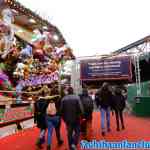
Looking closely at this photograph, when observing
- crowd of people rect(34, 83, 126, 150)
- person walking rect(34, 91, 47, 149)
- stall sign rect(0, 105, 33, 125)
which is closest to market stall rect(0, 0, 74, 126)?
stall sign rect(0, 105, 33, 125)

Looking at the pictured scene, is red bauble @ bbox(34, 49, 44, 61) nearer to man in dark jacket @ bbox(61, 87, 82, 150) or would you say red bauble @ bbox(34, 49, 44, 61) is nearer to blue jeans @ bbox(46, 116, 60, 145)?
A: blue jeans @ bbox(46, 116, 60, 145)

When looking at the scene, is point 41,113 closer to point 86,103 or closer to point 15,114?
point 86,103

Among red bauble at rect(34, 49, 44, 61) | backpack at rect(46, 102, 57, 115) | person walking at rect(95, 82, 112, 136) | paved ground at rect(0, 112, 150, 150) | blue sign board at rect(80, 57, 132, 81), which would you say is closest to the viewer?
backpack at rect(46, 102, 57, 115)

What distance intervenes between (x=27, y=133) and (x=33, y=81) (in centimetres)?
801

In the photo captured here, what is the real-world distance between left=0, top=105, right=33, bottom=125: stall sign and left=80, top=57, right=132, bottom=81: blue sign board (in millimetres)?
4028

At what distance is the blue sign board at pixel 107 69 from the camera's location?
590 inches

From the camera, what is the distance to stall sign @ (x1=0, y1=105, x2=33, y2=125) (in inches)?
432

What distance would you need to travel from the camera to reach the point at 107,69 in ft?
50.2

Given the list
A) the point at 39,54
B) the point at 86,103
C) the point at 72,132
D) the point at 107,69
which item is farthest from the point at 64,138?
the point at 39,54

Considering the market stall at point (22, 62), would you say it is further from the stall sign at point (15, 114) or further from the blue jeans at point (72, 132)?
the blue jeans at point (72, 132)

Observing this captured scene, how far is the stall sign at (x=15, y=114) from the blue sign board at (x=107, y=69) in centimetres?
403

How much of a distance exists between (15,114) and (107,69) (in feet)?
18.8

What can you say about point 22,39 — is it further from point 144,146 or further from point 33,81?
point 144,146

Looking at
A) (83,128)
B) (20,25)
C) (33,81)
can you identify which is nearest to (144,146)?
(83,128)
